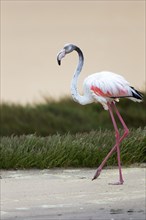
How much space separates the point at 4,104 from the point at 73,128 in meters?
1.65

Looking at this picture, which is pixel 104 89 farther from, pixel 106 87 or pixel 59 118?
pixel 59 118

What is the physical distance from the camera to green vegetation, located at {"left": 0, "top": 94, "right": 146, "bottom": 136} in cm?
1255

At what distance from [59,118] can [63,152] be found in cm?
434

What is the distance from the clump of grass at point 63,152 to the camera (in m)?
8.51

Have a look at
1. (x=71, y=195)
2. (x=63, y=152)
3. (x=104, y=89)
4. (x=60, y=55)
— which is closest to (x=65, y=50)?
(x=60, y=55)

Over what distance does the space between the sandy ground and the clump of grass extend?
15 centimetres

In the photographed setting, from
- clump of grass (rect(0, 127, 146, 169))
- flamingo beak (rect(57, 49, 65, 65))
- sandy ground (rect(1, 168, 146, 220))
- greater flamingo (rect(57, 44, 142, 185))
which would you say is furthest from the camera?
clump of grass (rect(0, 127, 146, 169))

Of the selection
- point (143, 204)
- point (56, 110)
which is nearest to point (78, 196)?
point (143, 204)

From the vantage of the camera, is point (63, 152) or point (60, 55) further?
point (63, 152)

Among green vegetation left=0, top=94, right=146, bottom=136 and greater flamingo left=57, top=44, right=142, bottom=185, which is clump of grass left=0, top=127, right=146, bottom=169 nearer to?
greater flamingo left=57, top=44, right=142, bottom=185

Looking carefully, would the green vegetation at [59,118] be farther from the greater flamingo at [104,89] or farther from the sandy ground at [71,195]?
the greater flamingo at [104,89]

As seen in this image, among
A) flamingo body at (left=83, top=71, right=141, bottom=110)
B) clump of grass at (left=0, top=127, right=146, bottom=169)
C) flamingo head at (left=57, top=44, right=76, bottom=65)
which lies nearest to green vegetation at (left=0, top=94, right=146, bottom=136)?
clump of grass at (left=0, top=127, right=146, bottom=169)

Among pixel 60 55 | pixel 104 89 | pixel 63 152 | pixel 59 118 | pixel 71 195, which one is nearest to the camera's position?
pixel 60 55

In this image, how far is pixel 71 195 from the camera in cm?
701
